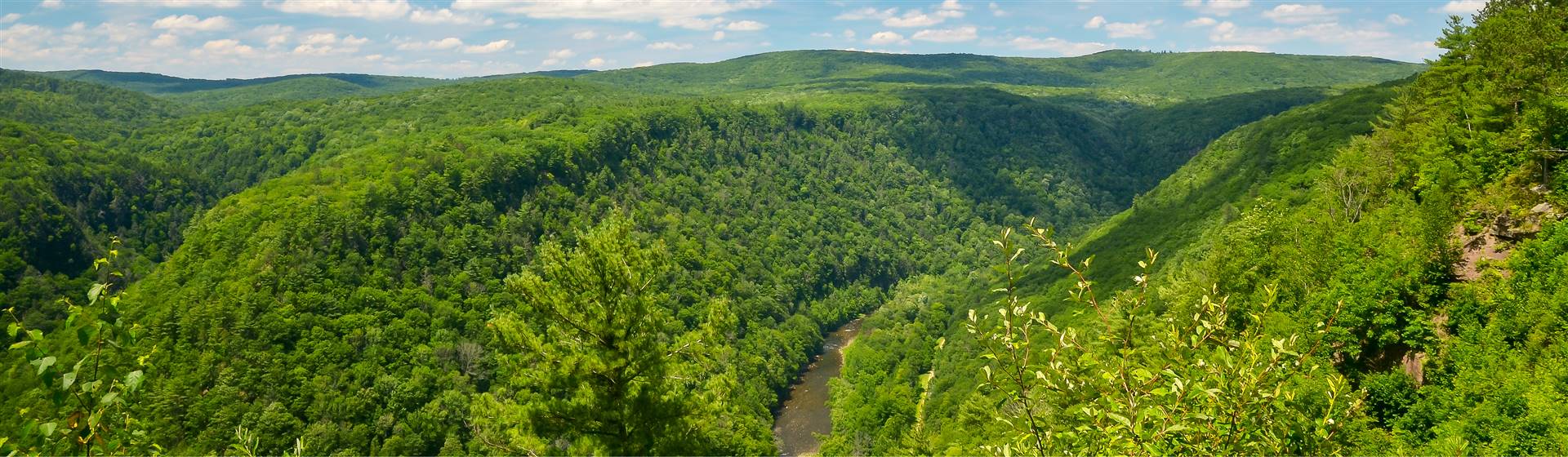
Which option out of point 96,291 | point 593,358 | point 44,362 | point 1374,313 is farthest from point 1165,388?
point 1374,313

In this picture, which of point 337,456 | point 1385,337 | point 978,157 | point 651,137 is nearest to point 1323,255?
point 1385,337

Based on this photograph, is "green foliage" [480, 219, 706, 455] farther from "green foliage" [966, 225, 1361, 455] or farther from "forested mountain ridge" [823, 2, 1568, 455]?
"green foliage" [966, 225, 1361, 455]

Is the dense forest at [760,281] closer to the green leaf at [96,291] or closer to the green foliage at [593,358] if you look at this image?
the green foliage at [593,358]

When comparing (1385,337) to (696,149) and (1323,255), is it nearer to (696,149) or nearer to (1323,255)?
(1323,255)

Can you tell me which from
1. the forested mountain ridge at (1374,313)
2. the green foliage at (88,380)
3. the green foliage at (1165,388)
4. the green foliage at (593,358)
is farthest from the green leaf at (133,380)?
the green foliage at (593,358)

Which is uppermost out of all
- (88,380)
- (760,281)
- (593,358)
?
(88,380)

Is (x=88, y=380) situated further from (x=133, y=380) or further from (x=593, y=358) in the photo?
(x=593, y=358)
